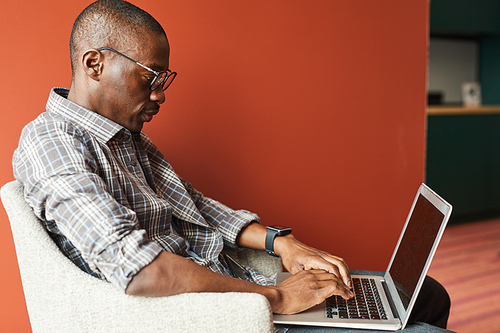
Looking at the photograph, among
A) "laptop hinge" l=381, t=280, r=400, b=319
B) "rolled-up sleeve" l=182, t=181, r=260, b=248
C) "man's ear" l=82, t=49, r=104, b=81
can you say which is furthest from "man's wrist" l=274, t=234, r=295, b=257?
"man's ear" l=82, t=49, r=104, b=81

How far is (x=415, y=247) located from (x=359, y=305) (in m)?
0.20

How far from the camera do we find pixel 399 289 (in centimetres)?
109

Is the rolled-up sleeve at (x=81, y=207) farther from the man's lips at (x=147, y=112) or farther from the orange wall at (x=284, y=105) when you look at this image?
the orange wall at (x=284, y=105)

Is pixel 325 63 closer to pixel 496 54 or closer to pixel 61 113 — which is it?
pixel 61 113

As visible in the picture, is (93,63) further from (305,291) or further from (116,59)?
(305,291)

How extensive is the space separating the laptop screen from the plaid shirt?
1.26ft

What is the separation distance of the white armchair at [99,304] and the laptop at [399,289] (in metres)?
0.17

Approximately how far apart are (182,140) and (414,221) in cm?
93

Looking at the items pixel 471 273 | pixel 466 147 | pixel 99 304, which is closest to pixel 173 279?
pixel 99 304

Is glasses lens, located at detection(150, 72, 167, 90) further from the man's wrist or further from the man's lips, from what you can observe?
the man's wrist

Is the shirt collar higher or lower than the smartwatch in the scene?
higher

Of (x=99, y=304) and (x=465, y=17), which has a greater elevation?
(x=465, y=17)

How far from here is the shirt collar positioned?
102cm

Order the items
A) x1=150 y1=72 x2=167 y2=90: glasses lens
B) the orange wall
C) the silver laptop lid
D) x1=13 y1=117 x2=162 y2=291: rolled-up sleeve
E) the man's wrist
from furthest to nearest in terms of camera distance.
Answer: the orange wall → the man's wrist → x1=150 y1=72 x2=167 y2=90: glasses lens → the silver laptop lid → x1=13 y1=117 x2=162 y2=291: rolled-up sleeve
